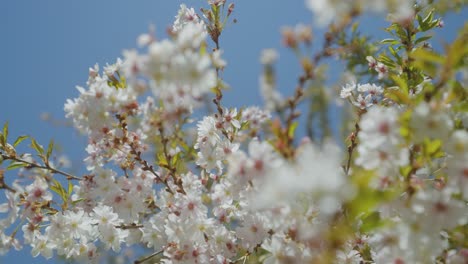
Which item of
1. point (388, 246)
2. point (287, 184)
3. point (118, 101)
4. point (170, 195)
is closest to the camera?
point (287, 184)

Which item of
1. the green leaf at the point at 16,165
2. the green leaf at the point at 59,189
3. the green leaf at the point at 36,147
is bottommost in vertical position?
the green leaf at the point at 59,189

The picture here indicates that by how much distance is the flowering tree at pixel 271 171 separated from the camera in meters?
1.27

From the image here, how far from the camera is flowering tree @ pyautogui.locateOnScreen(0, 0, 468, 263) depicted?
1271 mm

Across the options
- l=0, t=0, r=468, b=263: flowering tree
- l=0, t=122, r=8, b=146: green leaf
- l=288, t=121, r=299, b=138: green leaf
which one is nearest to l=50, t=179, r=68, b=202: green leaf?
l=0, t=0, r=468, b=263: flowering tree

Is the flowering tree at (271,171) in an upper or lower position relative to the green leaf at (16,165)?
lower

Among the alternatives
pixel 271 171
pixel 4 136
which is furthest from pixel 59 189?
pixel 271 171

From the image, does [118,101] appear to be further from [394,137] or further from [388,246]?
[388,246]

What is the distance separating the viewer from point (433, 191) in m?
1.33

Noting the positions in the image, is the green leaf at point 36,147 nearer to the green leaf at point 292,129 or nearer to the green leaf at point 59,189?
the green leaf at point 59,189

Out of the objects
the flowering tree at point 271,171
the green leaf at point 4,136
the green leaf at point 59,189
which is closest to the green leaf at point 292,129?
the flowering tree at point 271,171

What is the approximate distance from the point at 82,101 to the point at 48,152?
3.05ft

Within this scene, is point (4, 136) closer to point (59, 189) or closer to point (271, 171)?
point (59, 189)

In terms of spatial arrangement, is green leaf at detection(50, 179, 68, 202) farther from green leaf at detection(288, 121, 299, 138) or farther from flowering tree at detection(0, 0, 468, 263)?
green leaf at detection(288, 121, 299, 138)

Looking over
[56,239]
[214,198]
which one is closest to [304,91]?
[214,198]
